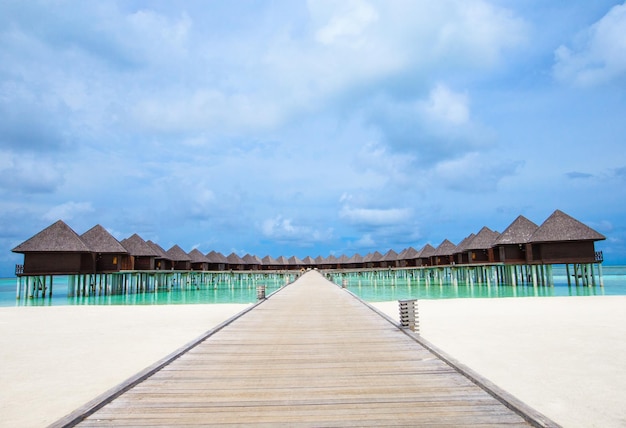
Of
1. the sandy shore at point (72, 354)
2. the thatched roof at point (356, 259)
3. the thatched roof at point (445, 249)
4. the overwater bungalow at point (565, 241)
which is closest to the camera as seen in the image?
the sandy shore at point (72, 354)

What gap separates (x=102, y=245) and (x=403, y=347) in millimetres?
30874

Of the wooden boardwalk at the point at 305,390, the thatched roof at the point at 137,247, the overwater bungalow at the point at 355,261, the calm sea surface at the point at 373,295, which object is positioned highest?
the thatched roof at the point at 137,247

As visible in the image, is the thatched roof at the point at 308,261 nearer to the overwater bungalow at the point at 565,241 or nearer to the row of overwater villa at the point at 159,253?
the row of overwater villa at the point at 159,253

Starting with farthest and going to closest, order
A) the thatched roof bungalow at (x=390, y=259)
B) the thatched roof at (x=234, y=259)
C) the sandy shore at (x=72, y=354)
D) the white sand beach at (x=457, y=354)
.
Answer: the thatched roof bungalow at (x=390, y=259)
the thatched roof at (x=234, y=259)
the sandy shore at (x=72, y=354)
the white sand beach at (x=457, y=354)

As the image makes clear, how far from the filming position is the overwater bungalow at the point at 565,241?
28.7 metres

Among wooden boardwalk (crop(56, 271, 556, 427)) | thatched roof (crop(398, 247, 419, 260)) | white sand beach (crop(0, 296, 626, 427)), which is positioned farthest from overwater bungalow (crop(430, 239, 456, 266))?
wooden boardwalk (crop(56, 271, 556, 427))

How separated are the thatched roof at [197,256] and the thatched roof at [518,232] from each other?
105 ft

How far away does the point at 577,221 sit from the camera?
29.5 m

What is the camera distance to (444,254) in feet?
141

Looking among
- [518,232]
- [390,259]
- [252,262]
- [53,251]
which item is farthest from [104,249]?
[390,259]

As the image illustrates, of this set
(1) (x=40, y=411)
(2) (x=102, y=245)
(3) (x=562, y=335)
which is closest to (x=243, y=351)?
(1) (x=40, y=411)

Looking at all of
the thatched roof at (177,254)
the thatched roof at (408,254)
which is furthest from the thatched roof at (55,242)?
the thatched roof at (408,254)

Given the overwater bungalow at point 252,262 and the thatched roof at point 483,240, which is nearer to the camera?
the thatched roof at point 483,240

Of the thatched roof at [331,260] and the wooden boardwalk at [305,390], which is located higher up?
the thatched roof at [331,260]
